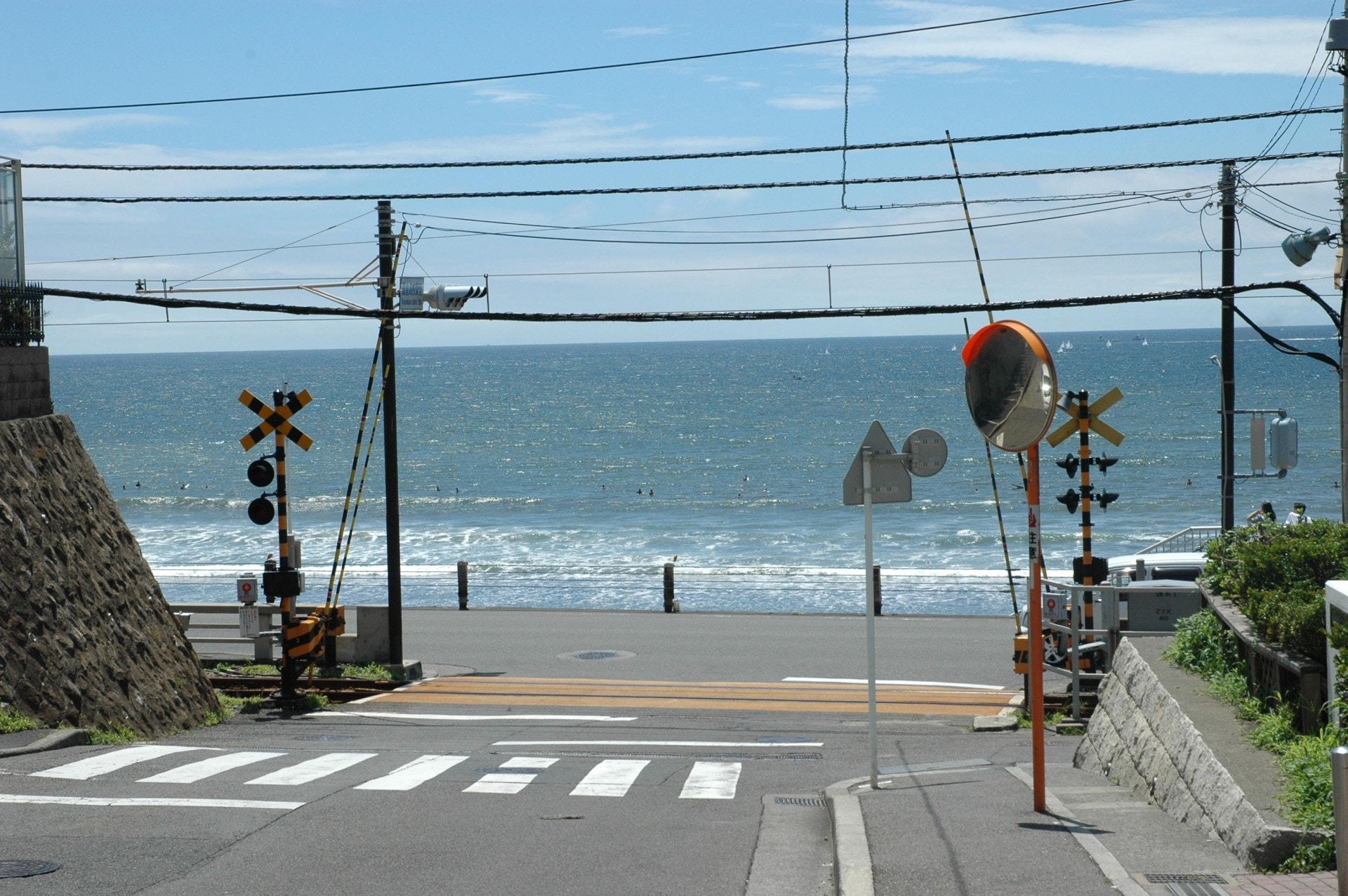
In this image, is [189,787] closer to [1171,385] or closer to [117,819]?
[117,819]

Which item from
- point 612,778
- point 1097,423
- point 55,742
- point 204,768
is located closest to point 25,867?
point 204,768

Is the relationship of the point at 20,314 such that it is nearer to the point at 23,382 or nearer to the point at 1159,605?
the point at 23,382

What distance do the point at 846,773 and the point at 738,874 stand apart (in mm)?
4355

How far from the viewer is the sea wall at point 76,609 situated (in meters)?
12.1

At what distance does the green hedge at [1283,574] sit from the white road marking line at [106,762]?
28.0 feet

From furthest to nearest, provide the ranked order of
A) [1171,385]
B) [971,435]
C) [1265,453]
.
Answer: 1. [1171,385]
2. [971,435]
3. [1265,453]

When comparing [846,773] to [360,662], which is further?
[360,662]

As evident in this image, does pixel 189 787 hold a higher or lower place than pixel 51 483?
lower

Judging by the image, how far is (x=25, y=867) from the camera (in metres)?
7.35

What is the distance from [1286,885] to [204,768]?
819 centimetres

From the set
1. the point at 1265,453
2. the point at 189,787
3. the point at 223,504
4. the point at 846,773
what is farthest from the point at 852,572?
the point at 223,504

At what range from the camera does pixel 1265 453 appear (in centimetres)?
1820

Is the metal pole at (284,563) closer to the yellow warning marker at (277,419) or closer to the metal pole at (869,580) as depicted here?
the yellow warning marker at (277,419)

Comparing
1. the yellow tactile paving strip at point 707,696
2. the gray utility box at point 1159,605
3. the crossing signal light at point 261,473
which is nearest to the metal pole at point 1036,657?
the gray utility box at point 1159,605
